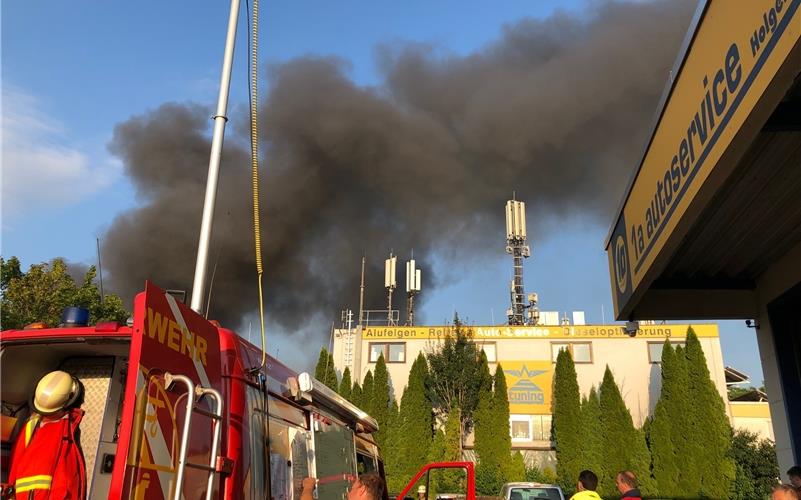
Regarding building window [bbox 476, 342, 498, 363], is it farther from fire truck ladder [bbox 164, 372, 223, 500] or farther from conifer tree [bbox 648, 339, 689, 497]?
fire truck ladder [bbox 164, 372, 223, 500]

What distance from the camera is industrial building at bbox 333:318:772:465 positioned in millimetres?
28641

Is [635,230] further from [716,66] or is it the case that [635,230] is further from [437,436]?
[437,436]

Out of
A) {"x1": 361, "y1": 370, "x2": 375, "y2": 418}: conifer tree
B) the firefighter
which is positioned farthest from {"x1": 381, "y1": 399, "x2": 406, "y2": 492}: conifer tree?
the firefighter

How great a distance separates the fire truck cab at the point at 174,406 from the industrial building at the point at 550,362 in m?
25.4

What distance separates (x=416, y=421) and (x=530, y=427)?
5832 mm

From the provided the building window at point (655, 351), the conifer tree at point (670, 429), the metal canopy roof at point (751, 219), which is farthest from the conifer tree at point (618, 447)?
the metal canopy roof at point (751, 219)

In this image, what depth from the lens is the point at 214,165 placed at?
5.91 metres

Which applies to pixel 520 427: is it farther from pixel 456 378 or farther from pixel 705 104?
pixel 705 104

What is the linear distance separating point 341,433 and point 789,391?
5.30 m

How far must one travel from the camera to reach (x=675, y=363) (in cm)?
2503

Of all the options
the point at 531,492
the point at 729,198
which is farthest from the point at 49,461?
the point at 531,492

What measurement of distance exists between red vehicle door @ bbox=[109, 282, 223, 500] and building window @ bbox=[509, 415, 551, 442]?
2701 centimetres

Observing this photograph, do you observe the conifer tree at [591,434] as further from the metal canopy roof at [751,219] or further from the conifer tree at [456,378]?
the metal canopy roof at [751,219]

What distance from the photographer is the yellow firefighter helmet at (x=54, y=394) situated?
→ 2.99 m
